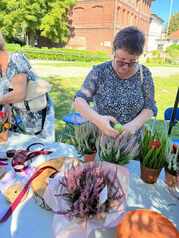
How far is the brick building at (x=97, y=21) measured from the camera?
2994cm

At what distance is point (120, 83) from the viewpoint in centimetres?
166

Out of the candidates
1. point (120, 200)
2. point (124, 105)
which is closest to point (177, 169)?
point (120, 200)

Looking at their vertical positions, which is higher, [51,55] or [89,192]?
[89,192]

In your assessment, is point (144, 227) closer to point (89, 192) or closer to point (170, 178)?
point (89, 192)

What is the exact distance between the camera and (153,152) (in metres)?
1.17

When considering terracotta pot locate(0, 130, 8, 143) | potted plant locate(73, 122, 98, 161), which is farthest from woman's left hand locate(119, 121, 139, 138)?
terracotta pot locate(0, 130, 8, 143)

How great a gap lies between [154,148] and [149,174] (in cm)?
14

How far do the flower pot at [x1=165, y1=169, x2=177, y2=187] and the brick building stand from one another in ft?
96.5

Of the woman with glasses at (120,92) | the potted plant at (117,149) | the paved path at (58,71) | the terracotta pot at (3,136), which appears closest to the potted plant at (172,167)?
the potted plant at (117,149)

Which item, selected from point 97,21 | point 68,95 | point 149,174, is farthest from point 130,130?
point 97,21

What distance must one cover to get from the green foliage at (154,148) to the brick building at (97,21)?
29323mm

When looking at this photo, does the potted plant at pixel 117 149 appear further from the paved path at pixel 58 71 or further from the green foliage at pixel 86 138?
the paved path at pixel 58 71

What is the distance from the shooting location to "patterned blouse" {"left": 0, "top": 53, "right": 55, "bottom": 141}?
182 centimetres

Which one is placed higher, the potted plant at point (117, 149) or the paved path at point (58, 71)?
the potted plant at point (117, 149)
